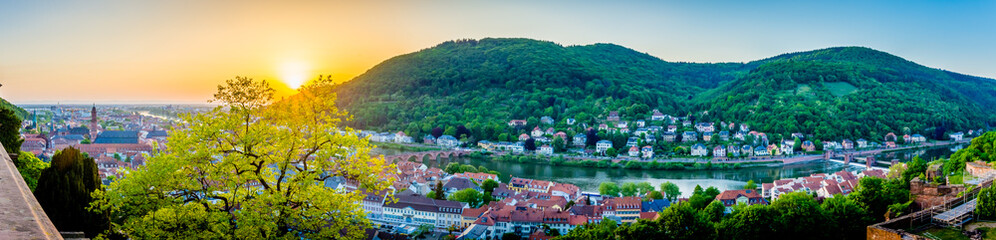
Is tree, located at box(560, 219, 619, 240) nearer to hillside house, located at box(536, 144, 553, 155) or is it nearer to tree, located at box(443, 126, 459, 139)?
hillside house, located at box(536, 144, 553, 155)

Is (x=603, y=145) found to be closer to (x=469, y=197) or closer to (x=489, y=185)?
(x=489, y=185)

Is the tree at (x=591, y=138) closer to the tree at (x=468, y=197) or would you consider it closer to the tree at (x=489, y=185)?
the tree at (x=489, y=185)

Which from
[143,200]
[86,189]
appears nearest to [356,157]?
[143,200]

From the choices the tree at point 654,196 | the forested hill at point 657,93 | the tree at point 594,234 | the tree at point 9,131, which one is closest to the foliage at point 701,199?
the tree at point 654,196

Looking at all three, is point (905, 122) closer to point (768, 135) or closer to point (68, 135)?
point (768, 135)

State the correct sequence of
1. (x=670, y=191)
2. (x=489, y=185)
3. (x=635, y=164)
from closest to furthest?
(x=670, y=191), (x=489, y=185), (x=635, y=164)

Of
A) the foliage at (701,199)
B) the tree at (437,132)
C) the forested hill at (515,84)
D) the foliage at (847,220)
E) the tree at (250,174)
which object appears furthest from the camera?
the forested hill at (515,84)

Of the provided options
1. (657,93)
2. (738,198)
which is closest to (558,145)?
(738,198)

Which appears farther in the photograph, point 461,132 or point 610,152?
point 461,132
